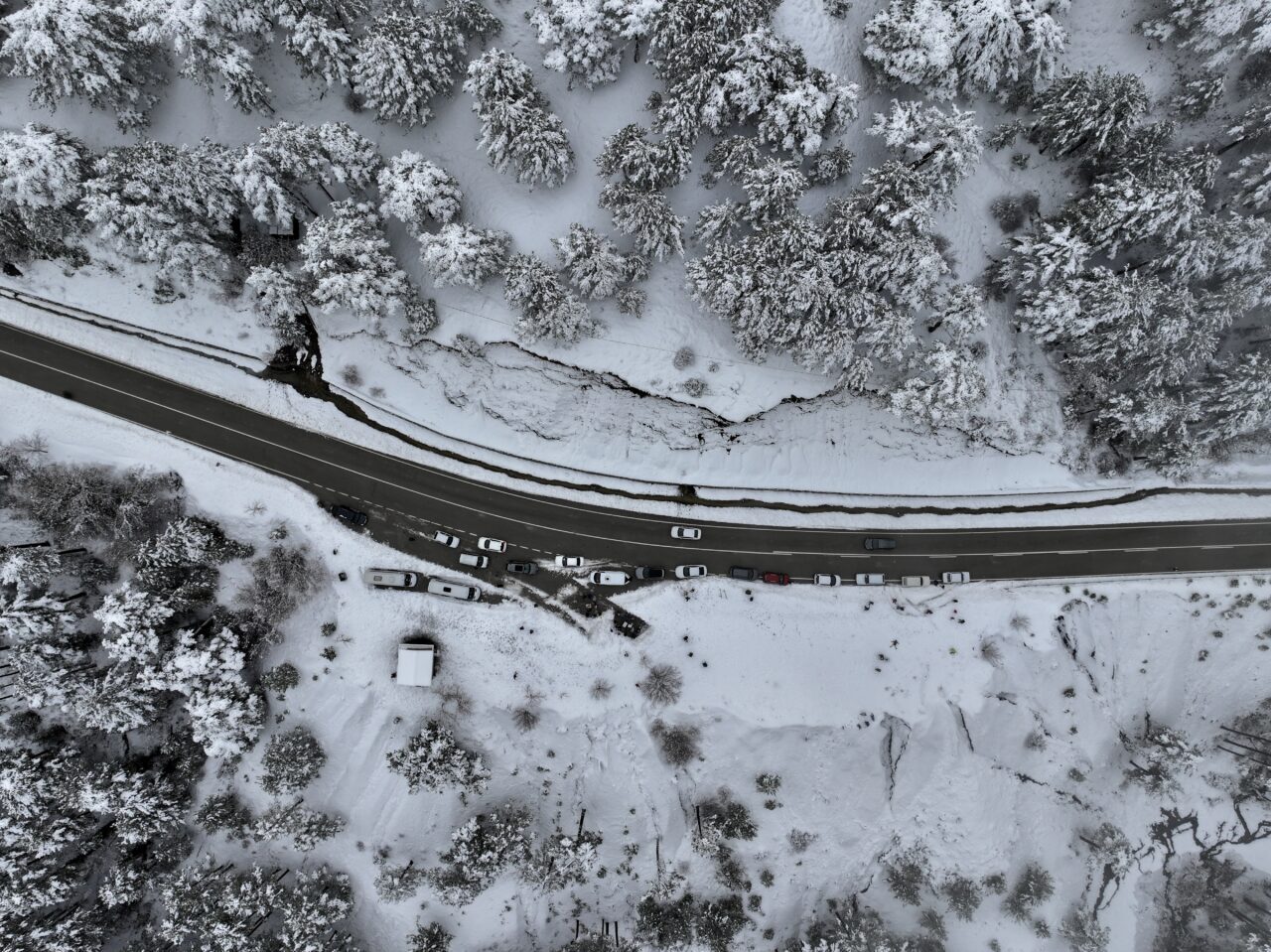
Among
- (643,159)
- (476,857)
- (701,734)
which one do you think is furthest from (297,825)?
(643,159)

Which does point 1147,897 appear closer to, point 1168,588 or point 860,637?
point 1168,588

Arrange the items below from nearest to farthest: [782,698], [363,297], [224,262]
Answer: [363,297], [224,262], [782,698]

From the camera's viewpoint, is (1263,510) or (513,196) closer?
(513,196)

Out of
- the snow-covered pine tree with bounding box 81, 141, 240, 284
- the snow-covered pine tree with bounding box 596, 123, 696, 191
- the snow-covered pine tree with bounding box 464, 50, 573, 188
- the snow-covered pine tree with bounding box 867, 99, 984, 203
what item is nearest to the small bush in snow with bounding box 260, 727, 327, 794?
the snow-covered pine tree with bounding box 81, 141, 240, 284

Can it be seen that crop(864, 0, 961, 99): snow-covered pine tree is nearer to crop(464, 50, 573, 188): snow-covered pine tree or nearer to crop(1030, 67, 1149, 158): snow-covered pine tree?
crop(1030, 67, 1149, 158): snow-covered pine tree

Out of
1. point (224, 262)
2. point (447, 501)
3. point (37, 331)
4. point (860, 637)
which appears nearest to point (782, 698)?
point (860, 637)

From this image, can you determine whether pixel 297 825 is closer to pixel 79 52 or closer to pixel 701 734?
pixel 701 734
